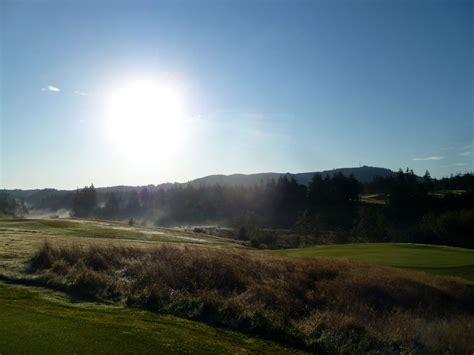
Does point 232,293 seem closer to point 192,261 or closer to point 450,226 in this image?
point 192,261

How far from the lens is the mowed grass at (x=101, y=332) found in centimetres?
950

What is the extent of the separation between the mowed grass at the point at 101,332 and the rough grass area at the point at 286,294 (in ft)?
4.65

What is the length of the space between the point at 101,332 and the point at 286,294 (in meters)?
7.72

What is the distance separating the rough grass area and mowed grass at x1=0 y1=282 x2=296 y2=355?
142 cm

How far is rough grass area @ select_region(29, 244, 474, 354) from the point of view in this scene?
12375 mm

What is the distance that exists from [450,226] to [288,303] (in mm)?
78129

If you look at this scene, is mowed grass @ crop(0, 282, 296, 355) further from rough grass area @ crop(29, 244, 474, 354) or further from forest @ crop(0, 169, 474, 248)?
forest @ crop(0, 169, 474, 248)

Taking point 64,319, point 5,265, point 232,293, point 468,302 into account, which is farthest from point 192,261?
point 468,302

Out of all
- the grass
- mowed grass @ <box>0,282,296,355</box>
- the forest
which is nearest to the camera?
mowed grass @ <box>0,282,296,355</box>

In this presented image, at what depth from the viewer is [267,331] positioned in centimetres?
1316

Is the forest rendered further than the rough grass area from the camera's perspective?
Yes

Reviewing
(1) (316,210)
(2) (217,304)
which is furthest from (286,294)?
(1) (316,210)

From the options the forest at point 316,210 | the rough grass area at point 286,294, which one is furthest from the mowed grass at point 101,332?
the forest at point 316,210

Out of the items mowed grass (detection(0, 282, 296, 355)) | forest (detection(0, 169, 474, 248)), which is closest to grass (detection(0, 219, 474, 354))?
mowed grass (detection(0, 282, 296, 355))
